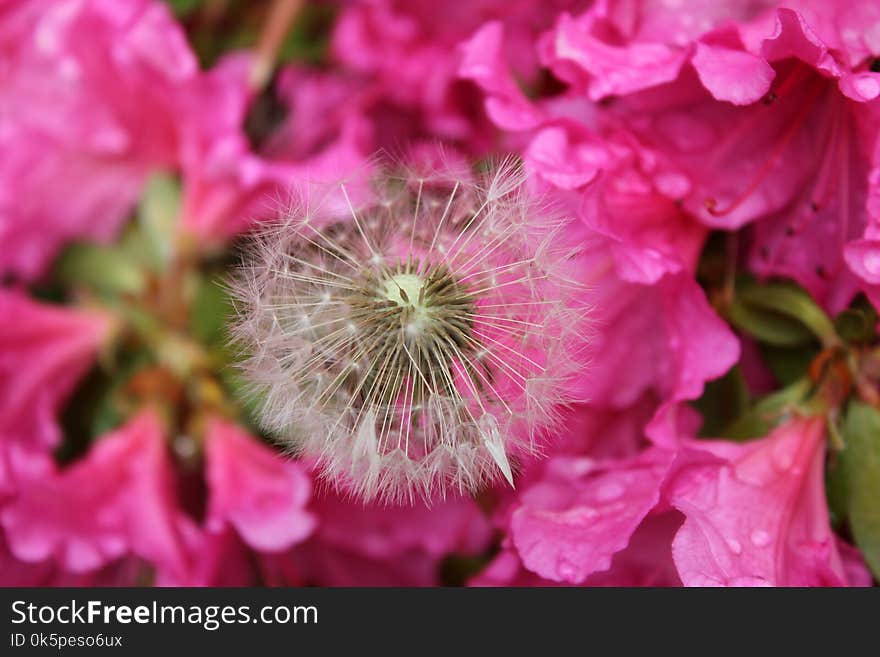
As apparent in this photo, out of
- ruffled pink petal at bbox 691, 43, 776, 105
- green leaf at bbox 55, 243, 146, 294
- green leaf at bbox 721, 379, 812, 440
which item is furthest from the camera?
green leaf at bbox 55, 243, 146, 294

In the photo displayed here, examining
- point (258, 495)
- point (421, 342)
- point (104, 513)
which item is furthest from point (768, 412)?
point (104, 513)

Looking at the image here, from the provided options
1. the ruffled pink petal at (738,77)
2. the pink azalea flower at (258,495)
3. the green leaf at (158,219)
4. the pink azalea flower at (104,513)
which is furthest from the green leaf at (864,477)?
the green leaf at (158,219)

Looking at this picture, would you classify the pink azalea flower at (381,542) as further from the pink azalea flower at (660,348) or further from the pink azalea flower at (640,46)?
the pink azalea flower at (640,46)

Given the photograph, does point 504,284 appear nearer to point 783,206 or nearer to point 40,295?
point 783,206

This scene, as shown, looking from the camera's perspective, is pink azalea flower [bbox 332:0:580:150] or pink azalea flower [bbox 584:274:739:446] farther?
pink azalea flower [bbox 332:0:580:150]

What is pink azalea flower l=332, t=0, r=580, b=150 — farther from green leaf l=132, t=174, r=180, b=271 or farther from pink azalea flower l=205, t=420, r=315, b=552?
pink azalea flower l=205, t=420, r=315, b=552

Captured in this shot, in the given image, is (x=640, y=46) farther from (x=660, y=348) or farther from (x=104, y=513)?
(x=104, y=513)

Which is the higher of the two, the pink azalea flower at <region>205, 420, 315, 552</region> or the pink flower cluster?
the pink flower cluster

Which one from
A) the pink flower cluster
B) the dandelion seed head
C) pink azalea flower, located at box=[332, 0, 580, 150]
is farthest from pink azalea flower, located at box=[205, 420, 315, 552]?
pink azalea flower, located at box=[332, 0, 580, 150]
